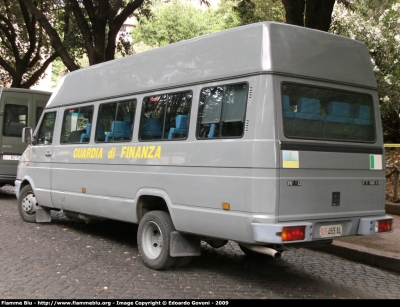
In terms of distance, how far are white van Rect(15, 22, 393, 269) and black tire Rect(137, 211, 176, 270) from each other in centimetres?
1

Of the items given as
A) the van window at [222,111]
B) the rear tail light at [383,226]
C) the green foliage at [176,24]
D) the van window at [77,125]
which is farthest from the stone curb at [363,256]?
the green foliage at [176,24]

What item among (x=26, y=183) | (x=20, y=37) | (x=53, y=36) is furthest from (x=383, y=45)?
(x=20, y=37)

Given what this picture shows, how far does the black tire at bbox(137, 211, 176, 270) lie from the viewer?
21.9 ft

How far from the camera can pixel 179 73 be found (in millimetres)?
6789

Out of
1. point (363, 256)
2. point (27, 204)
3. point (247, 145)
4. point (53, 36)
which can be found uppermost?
point (53, 36)

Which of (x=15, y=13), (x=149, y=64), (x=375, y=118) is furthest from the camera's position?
(x=15, y=13)

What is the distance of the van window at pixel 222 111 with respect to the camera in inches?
231

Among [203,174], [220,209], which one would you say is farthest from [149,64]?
[220,209]

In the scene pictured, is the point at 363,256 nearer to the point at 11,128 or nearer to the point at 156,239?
the point at 156,239

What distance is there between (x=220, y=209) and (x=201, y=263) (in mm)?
1691

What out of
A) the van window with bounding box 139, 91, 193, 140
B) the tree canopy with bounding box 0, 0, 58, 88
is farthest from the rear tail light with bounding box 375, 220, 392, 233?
the tree canopy with bounding box 0, 0, 58, 88

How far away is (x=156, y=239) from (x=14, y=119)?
9093 millimetres

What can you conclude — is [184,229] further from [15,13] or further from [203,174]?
[15,13]

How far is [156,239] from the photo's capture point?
7.02m
